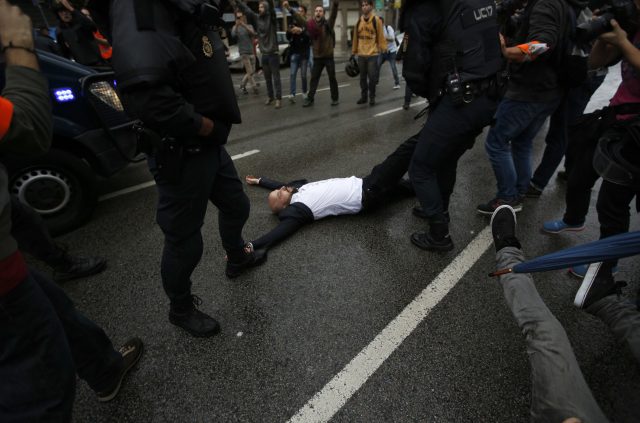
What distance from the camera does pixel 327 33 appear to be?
748 cm

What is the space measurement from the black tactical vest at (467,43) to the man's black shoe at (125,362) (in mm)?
2472

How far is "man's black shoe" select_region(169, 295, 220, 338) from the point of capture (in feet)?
6.62

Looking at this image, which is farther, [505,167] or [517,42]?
[505,167]

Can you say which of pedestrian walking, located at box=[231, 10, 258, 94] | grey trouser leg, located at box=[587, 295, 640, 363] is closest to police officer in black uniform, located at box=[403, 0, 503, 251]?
grey trouser leg, located at box=[587, 295, 640, 363]

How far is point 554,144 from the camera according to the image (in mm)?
3375

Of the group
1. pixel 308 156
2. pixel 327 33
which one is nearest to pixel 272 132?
pixel 308 156

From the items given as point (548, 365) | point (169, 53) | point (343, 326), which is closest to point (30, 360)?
point (169, 53)

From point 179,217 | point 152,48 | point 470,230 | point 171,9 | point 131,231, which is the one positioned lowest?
point 470,230

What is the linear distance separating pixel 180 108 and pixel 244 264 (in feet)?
4.62

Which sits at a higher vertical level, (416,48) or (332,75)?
(416,48)

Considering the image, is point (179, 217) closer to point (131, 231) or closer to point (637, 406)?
point (131, 231)

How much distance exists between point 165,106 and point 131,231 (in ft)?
7.17

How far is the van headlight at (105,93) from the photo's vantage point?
307cm

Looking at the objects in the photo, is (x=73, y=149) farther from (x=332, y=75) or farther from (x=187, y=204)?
(x=332, y=75)
